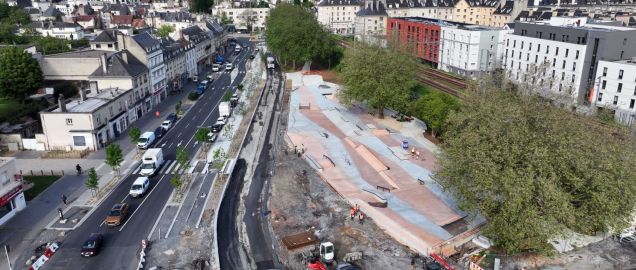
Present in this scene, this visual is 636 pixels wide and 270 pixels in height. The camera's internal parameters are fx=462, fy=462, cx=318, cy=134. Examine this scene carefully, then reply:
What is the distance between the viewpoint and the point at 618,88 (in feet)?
215

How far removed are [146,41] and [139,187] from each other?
38511mm

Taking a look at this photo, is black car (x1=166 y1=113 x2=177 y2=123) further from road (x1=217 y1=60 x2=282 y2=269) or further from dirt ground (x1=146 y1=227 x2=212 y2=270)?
dirt ground (x1=146 y1=227 x2=212 y2=270)

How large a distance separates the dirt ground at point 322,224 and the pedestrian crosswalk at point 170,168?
10.7 m

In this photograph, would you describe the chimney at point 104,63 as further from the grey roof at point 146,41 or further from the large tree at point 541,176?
the large tree at point 541,176

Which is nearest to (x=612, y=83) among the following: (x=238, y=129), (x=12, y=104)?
(x=238, y=129)

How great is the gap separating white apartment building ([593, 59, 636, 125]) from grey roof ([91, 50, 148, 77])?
66.8 metres

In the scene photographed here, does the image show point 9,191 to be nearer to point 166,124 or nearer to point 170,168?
point 170,168

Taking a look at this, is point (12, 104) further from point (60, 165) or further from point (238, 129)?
point (238, 129)

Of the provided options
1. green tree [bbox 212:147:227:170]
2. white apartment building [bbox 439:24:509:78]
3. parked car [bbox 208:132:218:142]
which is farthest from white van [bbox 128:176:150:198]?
A: white apartment building [bbox 439:24:509:78]

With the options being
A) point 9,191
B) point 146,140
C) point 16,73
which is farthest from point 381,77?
point 16,73

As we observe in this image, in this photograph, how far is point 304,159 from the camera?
5331cm

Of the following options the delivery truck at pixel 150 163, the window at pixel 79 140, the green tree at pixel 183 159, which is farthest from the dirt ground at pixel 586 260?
the window at pixel 79 140

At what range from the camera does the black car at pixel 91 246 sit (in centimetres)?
3328

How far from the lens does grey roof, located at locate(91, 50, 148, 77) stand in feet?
218
